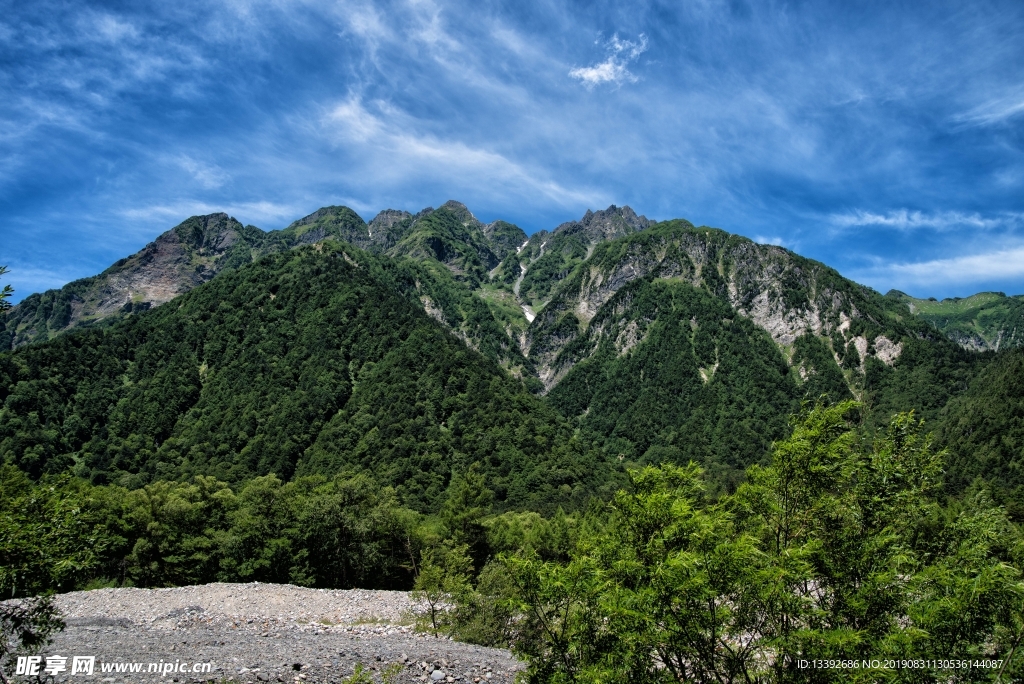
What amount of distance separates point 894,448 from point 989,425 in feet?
620

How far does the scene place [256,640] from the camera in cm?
2900

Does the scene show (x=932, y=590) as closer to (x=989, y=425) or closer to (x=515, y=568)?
(x=515, y=568)

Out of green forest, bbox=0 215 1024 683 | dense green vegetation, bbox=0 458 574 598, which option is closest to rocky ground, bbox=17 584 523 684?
green forest, bbox=0 215 1024 683

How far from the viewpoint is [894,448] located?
54.9 ft

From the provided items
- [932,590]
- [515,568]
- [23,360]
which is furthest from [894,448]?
[23,360]

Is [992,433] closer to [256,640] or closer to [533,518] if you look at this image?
[533,518]

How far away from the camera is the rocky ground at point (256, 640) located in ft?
71.1

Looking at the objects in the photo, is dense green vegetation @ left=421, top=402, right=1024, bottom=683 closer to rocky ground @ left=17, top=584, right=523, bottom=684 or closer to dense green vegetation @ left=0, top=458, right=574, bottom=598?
rocky ground @ left=17, top=584, right=523, bottom=684

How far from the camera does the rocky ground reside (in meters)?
21.7

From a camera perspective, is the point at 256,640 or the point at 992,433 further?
Answer: the point at 992,433

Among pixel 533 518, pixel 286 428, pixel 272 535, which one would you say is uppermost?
pixel 286 428

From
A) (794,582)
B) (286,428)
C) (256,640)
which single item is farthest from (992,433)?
(286,428)

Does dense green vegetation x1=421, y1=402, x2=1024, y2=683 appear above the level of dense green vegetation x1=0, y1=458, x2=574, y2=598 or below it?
above

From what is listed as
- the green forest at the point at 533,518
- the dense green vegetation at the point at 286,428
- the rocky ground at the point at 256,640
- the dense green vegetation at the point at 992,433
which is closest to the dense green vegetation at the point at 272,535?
the green forest at the point at 533,518
